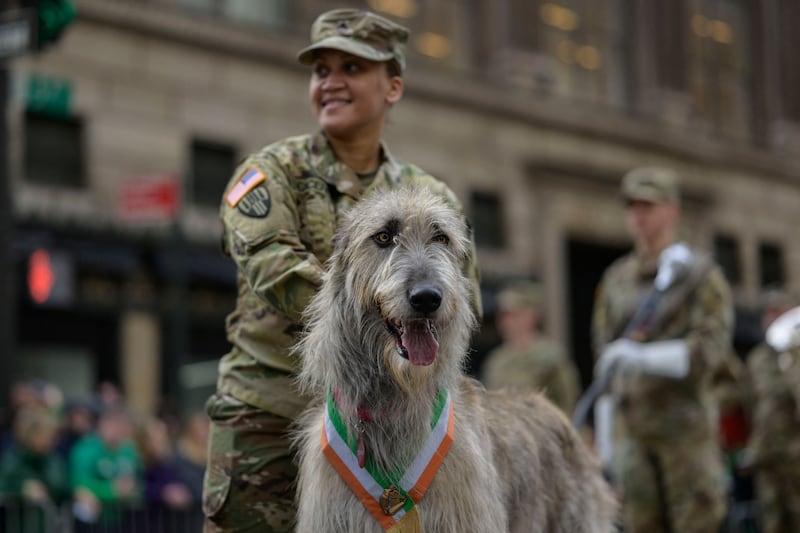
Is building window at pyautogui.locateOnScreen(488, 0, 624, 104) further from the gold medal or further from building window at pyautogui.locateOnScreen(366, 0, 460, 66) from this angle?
the gold medal

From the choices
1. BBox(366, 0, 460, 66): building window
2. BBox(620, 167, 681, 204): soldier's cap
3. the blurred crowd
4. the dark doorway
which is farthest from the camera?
the dark doorway

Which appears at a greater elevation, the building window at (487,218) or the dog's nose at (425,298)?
the building window at (487,218)

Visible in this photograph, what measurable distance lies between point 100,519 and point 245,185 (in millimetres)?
7349

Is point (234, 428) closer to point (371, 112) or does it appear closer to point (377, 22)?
point (371, 112)

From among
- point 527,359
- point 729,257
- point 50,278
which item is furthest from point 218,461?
point 729,257

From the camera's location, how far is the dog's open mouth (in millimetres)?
4113

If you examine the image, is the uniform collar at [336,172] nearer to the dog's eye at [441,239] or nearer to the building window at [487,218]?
the dog's eye at [441,239]

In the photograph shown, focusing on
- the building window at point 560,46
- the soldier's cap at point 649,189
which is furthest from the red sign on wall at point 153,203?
the building window at point 560,46

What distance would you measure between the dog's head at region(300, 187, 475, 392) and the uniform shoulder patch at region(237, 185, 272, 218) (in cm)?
47

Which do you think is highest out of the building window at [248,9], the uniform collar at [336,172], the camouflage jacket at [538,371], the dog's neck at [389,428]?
the building window at [248,9]

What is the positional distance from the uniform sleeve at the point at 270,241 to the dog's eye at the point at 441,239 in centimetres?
52

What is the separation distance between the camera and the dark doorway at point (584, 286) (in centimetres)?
2911

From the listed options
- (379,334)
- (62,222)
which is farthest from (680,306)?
(62,222)

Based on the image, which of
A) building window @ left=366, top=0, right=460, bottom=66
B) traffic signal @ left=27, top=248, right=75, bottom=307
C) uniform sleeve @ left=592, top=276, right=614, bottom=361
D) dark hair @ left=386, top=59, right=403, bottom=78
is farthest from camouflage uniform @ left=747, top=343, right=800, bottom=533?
building window @ left=366, top=0, right=460, bottom=66
